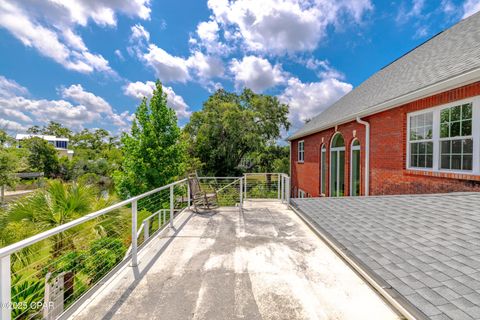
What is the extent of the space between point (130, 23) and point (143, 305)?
14126 millimetres

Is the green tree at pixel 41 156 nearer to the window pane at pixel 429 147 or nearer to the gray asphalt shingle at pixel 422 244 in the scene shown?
the gray asphalt shingle at pixel 422 244

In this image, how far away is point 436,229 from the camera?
8.99ft

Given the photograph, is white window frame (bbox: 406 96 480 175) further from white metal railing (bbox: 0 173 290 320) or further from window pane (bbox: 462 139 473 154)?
white metal railing (bbox: 0 173 290 320)

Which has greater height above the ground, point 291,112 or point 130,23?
point 130,23

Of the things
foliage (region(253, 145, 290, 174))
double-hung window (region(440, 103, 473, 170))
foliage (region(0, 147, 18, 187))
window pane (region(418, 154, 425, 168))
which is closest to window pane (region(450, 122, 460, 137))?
double-hung window (region(440, 103, 473, 170))

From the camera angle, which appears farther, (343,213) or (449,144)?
(449,144)

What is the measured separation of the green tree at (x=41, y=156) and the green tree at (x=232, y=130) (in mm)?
22460

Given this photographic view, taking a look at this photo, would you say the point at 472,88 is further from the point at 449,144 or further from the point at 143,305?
the point at 143,305

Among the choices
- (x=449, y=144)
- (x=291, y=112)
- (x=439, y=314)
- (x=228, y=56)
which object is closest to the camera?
(x=439, y=314)

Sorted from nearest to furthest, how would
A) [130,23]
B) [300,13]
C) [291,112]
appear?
1. [300,13]
2. [130,23]
3. [291,112]

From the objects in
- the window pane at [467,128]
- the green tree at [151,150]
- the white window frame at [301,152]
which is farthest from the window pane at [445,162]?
the green tree at [151,150]

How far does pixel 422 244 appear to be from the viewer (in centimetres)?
249

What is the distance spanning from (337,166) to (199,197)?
6025 millimetres

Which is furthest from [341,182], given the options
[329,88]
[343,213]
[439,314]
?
[329,88]
